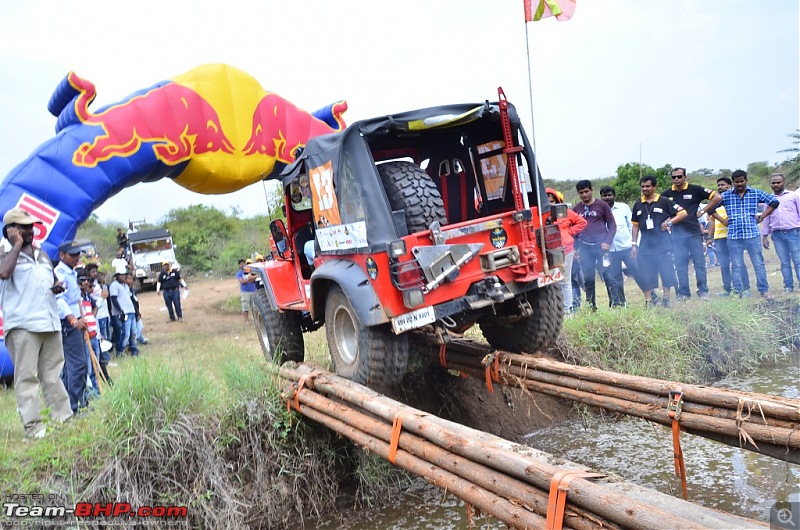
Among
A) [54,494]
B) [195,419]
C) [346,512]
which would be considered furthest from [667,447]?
[54,494]

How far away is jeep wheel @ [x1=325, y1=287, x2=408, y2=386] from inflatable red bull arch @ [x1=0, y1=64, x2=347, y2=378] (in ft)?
8.36

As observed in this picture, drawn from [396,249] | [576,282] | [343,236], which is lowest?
[576,282]

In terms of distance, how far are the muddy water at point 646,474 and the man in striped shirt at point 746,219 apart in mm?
3574

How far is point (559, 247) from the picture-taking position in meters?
5.03

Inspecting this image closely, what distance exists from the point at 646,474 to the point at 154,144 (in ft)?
24.0

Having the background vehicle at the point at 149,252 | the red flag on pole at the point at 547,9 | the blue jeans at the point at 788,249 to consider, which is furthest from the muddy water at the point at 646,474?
the background vehicle at the point at 149,252

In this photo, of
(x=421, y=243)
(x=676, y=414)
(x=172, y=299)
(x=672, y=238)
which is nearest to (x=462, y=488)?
(x=676, y=414)

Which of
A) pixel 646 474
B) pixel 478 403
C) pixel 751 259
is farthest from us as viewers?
pixel 751 259

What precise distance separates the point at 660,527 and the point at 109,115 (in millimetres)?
8213

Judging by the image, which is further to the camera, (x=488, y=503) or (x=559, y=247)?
(x=559, y=247)

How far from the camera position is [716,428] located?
11.0 ft

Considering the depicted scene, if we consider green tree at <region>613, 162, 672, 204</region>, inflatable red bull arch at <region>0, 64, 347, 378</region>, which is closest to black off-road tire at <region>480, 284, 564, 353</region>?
inflatable red bull arch at <region>0, 64, 347, 378</region>

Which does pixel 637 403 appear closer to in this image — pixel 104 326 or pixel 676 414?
pixel 676 414

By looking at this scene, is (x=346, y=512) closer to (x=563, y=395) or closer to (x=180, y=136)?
(x=563, y=395)
